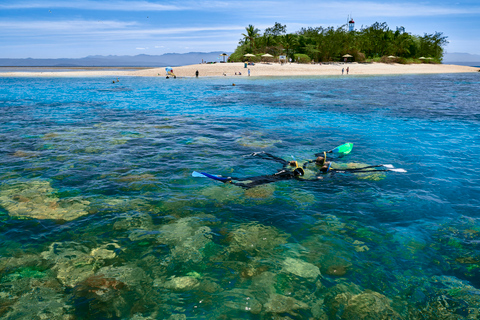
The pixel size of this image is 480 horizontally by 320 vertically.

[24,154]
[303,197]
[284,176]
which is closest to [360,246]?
[303,197]

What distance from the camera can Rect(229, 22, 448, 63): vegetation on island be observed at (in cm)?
9956

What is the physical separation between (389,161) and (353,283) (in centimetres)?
971

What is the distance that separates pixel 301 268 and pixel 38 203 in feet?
29.2

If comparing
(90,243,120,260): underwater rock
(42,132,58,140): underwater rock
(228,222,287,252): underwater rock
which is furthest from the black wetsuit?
(42,132,58,140): underwater rock

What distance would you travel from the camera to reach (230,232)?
845 centimetres

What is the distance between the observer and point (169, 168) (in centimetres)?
1360

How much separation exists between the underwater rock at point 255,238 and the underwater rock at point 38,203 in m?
5.01

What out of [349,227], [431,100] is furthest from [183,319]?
[431,100]

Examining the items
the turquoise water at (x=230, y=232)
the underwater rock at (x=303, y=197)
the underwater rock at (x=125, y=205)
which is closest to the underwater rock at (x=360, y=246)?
the turquoise water at (x=230, y=232)

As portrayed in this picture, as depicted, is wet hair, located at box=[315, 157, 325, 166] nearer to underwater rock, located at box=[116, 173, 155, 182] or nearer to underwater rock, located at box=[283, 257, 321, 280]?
underwater rock, located at box=[283, 257, 321, 280]

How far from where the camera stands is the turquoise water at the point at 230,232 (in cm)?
607

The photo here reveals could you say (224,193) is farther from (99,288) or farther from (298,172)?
(99,288)

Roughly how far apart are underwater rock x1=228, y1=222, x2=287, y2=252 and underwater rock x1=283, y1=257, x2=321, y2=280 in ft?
2.34

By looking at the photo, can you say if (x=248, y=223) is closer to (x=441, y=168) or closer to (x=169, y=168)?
(x=169, y=168)
